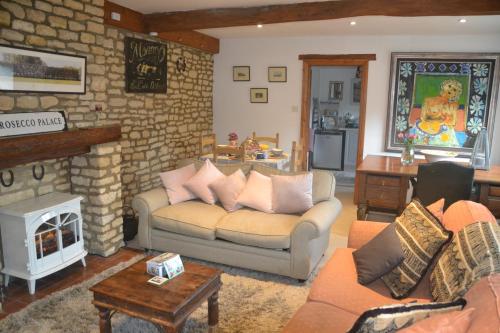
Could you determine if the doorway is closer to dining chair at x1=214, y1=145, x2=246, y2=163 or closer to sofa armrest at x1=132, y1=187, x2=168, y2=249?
dining chair at x1=214, y1=145, x2=246, y2=163

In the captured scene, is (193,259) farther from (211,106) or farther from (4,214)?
(211,106)

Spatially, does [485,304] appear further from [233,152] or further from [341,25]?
[341,25]

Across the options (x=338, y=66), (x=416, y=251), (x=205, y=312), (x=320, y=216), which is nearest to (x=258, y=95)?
(x=338, y=66)

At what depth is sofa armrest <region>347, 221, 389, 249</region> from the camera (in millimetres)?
2819

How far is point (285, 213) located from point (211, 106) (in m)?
3.67

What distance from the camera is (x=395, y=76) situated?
18.9ft

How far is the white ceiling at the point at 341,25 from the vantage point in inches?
166

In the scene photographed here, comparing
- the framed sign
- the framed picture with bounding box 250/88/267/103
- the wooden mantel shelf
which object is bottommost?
the wooden mantel shelf

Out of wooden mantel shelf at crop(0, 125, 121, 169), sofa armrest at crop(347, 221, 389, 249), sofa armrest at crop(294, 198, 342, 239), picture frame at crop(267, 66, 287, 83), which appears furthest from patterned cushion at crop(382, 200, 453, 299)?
picture frame at crop(267, 66, 287, 83)

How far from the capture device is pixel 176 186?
157 inches

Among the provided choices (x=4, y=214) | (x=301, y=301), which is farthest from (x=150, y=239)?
A: (x=301, y=301)

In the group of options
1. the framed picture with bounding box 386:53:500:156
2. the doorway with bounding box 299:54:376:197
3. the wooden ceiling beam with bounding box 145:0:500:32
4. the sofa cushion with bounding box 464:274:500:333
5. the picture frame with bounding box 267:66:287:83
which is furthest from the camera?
the picture frame with bounding box 267:66:287:83

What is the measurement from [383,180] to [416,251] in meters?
1.89

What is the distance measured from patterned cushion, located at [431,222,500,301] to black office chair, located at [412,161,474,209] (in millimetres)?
1728
